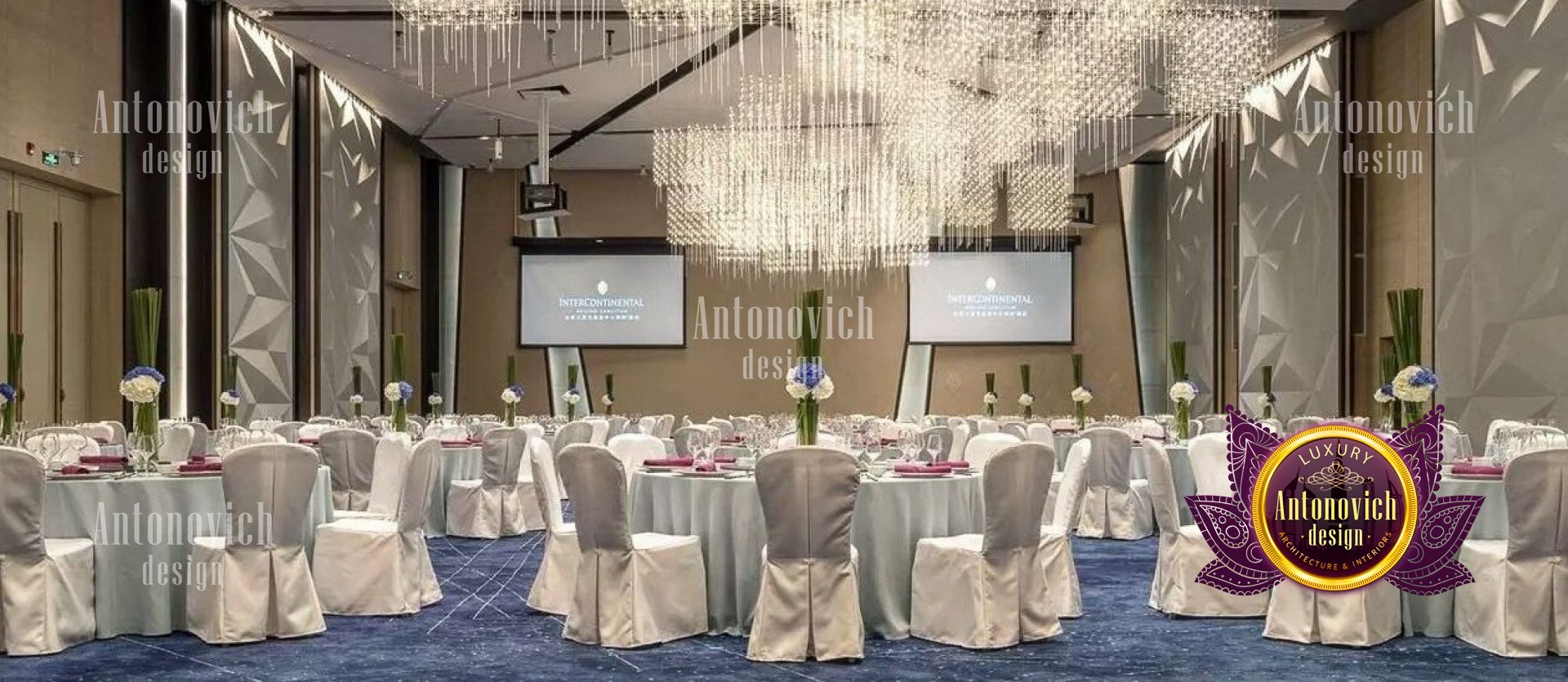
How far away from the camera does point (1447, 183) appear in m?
10.2

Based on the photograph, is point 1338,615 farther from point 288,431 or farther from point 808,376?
point 288,431

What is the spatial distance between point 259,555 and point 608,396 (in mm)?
10383

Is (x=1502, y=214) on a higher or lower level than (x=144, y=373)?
higher

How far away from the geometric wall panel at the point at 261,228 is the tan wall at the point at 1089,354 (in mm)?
8952

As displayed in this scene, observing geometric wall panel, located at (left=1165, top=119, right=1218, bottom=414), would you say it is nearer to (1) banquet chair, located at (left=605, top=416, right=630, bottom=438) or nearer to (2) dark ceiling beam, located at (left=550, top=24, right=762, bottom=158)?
(2) dark ceiling beam, located at (left=550, top=24, right=762, bottom=158)

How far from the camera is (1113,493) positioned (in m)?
9.56

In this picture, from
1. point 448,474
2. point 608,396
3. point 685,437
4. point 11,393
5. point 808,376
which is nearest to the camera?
point 808,376

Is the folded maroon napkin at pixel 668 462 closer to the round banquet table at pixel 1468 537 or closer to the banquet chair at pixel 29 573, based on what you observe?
the banquet chair at pixel 29 573

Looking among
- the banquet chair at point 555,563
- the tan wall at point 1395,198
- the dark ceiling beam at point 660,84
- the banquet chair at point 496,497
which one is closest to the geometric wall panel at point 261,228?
the banquet chair at point 496,497

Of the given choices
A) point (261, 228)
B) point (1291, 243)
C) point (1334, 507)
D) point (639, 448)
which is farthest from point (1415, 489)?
point (261, 228)

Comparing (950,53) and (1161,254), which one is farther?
(1161,254)

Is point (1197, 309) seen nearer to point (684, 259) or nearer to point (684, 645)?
point (684, 259)

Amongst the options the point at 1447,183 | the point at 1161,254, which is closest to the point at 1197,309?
the point at 1161,254

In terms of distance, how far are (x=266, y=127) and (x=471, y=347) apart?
7138 mm
